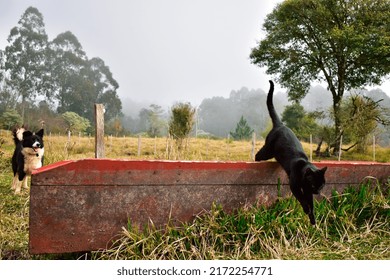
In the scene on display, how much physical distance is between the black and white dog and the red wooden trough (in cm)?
279

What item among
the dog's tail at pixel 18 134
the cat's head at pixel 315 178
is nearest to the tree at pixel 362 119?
the dog's tail at pixel 18 134

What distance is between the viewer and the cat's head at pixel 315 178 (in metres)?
2.44

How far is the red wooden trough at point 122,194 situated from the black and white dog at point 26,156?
2785 mm

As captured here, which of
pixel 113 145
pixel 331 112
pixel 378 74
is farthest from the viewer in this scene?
pixel 378 74

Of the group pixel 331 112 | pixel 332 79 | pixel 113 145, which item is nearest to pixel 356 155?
pixel 331 112

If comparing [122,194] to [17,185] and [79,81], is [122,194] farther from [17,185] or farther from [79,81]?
[79,81]

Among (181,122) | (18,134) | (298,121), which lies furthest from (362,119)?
(18,134)

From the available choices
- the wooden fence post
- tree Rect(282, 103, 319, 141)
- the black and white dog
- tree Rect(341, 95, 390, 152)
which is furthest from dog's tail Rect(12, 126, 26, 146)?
tree Rect(282, 103, 319, 141)

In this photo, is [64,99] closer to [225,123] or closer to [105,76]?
[105,76]

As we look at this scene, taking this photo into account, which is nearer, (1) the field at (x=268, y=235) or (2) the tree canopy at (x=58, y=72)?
(1) the field at (x=268, y=235)

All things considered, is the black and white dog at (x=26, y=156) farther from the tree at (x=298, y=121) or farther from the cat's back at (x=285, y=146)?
the tree at (x=298, y=121)

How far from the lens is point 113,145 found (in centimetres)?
1398

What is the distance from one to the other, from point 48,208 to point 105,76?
3867 cm

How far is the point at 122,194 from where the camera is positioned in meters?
2.60
